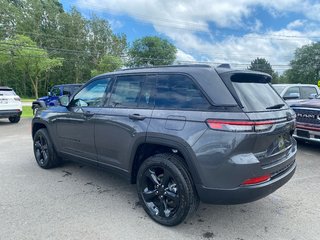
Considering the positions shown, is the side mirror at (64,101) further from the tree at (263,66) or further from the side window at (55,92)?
the tree at (263,66)

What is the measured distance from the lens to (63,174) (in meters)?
4.86

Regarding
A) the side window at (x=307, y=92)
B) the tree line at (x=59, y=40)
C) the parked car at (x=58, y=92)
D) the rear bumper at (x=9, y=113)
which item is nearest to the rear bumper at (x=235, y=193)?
the side window at (x=307, y=92)

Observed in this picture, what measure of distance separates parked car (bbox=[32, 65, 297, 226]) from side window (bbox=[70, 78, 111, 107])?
27mm

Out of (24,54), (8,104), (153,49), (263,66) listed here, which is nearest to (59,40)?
(24,54)

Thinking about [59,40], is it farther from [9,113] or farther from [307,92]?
[307,92]

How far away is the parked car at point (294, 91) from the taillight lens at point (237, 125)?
6034 mm

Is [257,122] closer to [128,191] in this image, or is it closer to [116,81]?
[116,81]

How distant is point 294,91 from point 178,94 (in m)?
7.29

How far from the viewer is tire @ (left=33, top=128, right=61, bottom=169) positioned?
499cm

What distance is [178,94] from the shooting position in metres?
3.08

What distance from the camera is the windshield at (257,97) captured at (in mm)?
2822

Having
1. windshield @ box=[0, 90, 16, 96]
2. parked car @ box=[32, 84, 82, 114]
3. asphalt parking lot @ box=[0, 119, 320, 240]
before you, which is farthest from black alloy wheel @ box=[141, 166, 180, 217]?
parked car @ box=[32, 84, 82, 114]

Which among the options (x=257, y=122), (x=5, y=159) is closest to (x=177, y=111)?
(x=257, y=122)

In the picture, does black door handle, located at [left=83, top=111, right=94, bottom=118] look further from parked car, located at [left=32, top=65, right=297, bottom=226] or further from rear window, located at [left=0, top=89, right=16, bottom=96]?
rear window, located at [left=0, top=89, right=16, bottom=96]
